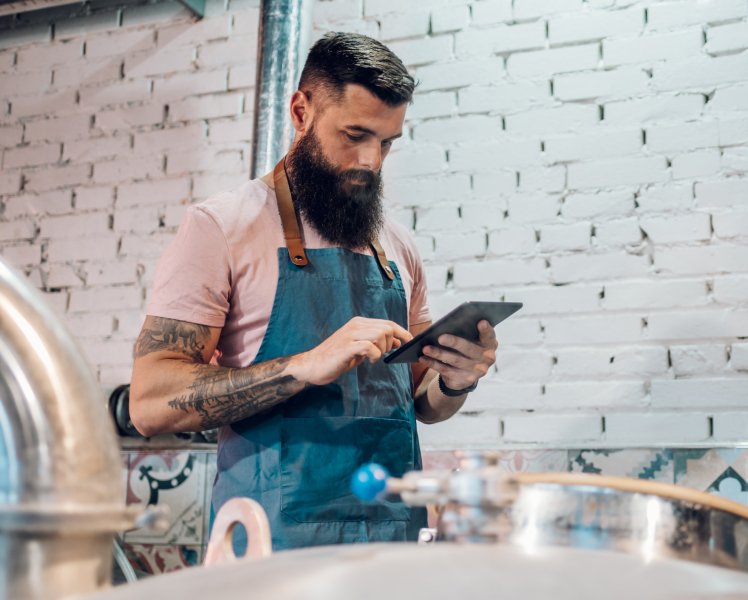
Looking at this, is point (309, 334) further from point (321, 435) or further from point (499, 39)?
point (499, 39)

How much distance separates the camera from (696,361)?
231cm

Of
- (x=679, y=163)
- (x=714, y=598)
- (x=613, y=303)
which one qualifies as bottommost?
(x=714, y=598)

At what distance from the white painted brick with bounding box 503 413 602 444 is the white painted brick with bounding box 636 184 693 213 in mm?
561

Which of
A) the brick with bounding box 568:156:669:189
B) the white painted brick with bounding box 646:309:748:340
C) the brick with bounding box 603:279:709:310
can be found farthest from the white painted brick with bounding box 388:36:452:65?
the white painted brick with bounding box 646:309:748:340

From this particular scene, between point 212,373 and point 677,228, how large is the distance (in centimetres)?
140

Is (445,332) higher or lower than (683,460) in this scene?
higher

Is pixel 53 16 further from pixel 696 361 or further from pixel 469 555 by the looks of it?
pixel 469 555

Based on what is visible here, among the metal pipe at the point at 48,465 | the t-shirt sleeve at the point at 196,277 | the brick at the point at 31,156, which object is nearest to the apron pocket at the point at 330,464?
the t-shirt sleeve at the point at 196,277

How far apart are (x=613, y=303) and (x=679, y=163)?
1.31ft

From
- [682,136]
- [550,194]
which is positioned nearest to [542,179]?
[550,194]

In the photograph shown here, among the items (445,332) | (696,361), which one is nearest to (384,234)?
(445,332)

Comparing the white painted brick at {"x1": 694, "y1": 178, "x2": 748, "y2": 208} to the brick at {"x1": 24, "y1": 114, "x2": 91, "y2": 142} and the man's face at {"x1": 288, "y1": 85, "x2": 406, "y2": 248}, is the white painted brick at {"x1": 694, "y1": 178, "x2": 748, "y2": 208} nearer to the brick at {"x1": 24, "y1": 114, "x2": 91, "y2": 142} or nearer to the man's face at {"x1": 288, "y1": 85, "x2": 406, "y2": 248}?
the man's face at {"x1": 288, "y1": 85, "x2": 406, "y2": 248}

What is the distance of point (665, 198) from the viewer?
7.86ft

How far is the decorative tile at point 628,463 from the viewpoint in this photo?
228 centimetres
